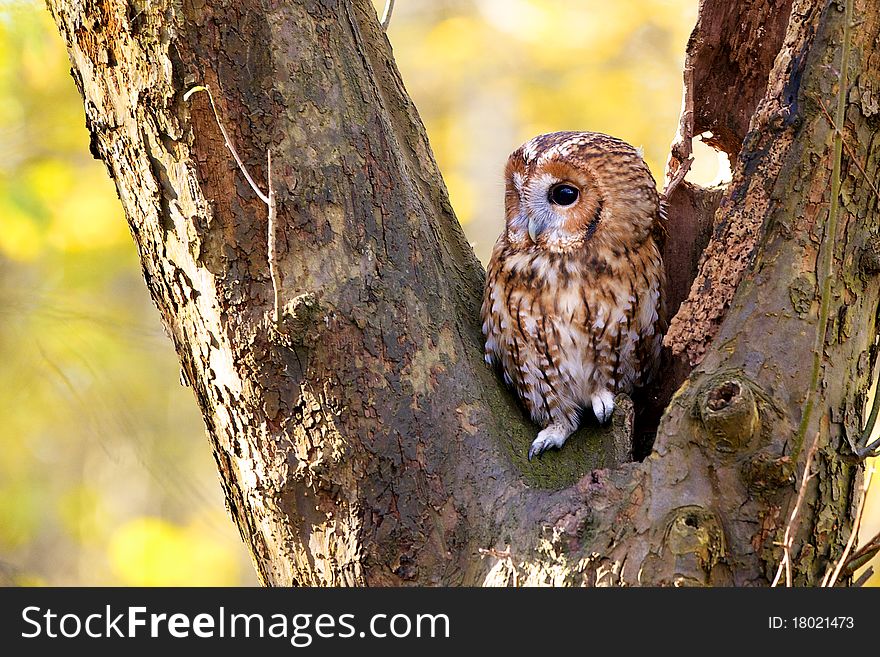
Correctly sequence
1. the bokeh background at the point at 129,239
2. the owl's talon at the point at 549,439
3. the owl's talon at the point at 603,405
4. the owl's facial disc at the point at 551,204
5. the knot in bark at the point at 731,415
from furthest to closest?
the bokeh background at the point at 129,239 < the owl's facial disc at the point at 551,204 < the owl's talon at the point at 603,405 < the owl's talon at the point at 549,439 < the knot in bark at the point at 731,415

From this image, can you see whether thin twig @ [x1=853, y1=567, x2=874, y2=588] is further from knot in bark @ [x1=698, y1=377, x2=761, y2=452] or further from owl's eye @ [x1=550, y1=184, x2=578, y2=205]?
owl's eye @ [x1=550, y1=184, x2=578, y2=205]

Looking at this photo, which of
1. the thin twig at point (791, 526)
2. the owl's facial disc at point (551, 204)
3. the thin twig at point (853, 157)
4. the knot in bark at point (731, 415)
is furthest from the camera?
the owl's facial disc at point (551, 204)

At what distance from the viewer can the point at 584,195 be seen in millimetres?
2805

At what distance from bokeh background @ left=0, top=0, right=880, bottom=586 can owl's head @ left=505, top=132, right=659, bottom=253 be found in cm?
166

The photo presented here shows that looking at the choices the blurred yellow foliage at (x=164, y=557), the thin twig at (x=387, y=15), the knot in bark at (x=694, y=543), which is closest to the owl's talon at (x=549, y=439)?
the knot in bark at (x=694, y=543)

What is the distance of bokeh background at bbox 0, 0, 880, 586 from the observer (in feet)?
14.2

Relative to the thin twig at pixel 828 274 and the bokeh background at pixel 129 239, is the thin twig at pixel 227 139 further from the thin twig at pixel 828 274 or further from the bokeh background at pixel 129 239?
the bokeh background at pixel 129 239

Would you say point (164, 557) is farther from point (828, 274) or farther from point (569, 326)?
point (828, 274)

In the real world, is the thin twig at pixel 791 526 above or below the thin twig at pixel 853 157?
below

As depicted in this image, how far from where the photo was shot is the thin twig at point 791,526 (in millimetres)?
1696

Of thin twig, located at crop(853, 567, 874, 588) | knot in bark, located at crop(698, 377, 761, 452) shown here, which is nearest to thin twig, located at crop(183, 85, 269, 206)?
knot in bark, located at crop(698, 377, 761, 452)

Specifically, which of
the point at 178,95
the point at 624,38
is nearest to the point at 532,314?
the point at 178,95

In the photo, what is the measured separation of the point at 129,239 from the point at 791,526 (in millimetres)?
5993

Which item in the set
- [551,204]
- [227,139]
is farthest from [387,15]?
[227,139]
